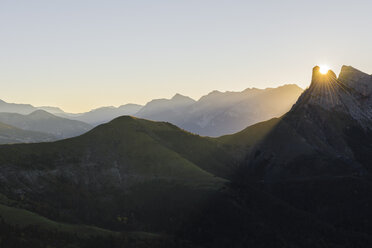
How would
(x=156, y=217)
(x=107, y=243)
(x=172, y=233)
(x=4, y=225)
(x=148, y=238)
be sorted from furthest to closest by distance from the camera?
(x=156, y=217), (x=172, y=233), (x=148, y=238), (x=107, y=243), (x=4, y=225)

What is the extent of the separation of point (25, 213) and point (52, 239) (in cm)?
2321

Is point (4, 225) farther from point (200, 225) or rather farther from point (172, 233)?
point (200, 225)

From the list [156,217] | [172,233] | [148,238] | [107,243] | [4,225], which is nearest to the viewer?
[4,225]

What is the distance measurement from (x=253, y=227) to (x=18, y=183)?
12749 cm

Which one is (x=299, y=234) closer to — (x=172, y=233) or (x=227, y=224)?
(x=227, y=224)

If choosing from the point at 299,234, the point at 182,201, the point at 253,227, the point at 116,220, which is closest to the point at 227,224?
the point at 253,227

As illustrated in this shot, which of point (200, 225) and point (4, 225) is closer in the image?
point (4, 225)

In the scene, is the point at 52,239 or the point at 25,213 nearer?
the point at 52,239

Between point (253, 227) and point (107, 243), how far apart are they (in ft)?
259

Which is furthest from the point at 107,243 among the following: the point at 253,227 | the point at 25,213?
the point at 253,227

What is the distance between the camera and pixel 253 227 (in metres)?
184

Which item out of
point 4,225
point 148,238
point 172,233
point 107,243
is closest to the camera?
point 4,225

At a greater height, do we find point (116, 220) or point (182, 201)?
point (182, 201)

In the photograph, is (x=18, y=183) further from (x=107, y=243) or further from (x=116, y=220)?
(x=107, y=243)
